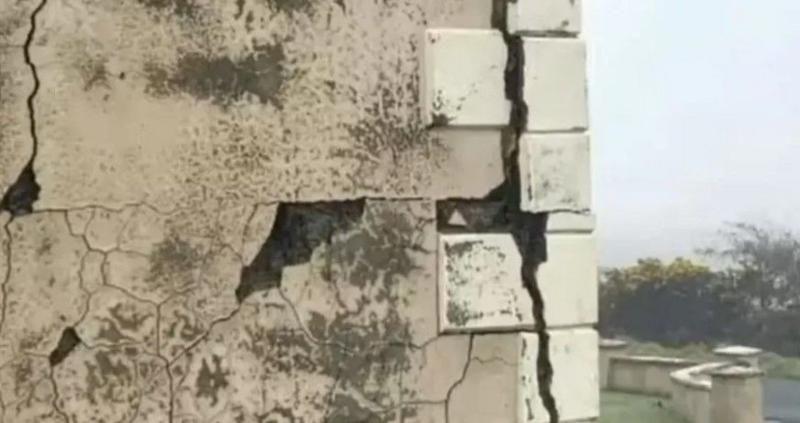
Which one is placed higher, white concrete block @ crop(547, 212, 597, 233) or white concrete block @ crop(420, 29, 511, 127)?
white concrete block @ crop(420, 29, 511, 127)

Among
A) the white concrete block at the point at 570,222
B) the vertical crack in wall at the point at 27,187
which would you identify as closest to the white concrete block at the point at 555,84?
the white concrete block at the point at 570,222

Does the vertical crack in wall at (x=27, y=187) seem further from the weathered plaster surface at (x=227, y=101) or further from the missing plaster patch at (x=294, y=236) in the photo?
the missing plaster patch at (x=294, y=236)

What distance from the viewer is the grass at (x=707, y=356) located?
4.85 meters

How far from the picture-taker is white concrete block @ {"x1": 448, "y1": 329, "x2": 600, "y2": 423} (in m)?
1.87

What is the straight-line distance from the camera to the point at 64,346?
1.71 metres

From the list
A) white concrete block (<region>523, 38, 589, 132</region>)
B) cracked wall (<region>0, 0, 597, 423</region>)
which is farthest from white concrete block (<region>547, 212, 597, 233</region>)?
white concrete block (<region>523, 38, 589, 132</region>)

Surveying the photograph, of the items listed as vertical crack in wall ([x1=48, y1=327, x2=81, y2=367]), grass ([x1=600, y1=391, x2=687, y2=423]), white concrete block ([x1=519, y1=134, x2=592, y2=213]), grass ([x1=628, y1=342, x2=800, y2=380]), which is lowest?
grass ([x1=600, y1=391, x2=687, y2=423])

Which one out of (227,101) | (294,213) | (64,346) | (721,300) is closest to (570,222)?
(294,213)

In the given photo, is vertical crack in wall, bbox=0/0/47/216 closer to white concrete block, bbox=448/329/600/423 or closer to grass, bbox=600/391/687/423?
white concrete block, bbox=448/329/600/423

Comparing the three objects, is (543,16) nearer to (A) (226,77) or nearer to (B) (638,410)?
(A) (226,77)

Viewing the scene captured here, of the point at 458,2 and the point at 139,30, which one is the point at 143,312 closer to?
the point at 139,30

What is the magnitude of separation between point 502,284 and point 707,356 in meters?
3.37

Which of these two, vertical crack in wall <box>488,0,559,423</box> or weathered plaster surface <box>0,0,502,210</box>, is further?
vertical crack in wall <box>488,0,559,423</box>

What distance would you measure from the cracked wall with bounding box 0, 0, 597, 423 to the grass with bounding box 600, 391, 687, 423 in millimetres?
3196
